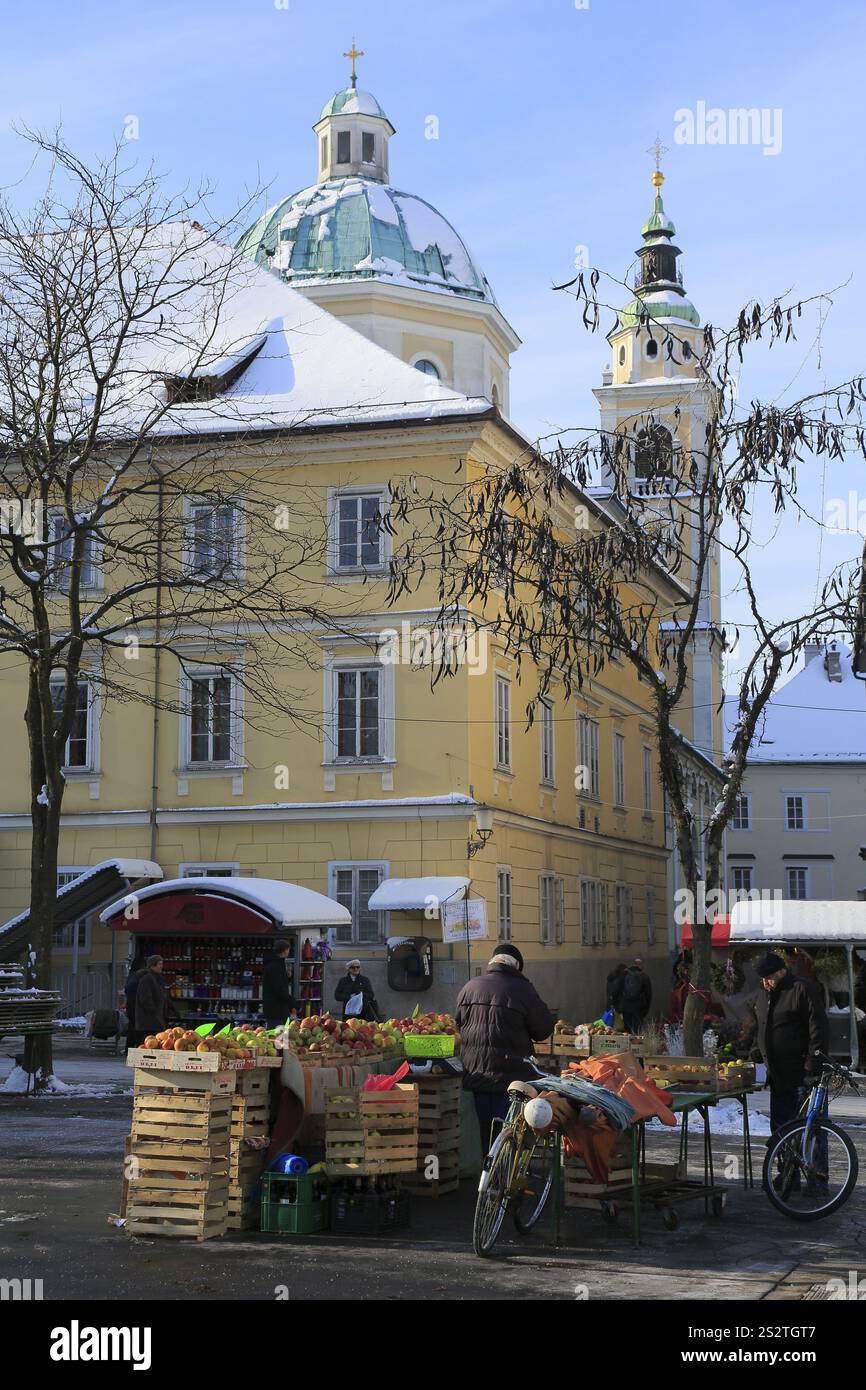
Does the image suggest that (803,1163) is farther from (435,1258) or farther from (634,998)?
(634,998)

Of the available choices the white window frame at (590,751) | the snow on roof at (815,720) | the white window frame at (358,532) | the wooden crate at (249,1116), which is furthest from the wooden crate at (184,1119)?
the snow on roof at (815,720)

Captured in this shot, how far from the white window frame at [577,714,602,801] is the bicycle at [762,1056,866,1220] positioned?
26.5 metres

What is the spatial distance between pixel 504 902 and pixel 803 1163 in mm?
20322

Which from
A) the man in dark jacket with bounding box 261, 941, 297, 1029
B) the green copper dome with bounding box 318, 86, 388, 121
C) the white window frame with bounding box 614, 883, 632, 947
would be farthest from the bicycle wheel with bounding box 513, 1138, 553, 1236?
the green copper dome with bounding box 318, 86, 388, 121

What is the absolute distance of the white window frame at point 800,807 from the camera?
249ft

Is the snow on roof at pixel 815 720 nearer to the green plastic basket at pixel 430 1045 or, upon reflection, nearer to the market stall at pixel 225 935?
the market stall at pixel 225 935

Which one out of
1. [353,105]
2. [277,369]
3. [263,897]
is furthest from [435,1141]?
[353,105]

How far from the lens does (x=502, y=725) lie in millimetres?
32875

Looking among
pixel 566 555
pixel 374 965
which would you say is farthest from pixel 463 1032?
pixel 374 965

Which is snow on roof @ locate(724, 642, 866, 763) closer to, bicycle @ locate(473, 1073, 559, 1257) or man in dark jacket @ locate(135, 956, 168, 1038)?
man in dark jacket @ locate(135, 956, 168, 1038)

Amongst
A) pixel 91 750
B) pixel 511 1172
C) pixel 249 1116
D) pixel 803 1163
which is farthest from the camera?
pixel 91 750

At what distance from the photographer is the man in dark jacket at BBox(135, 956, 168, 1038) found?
1989 cm
